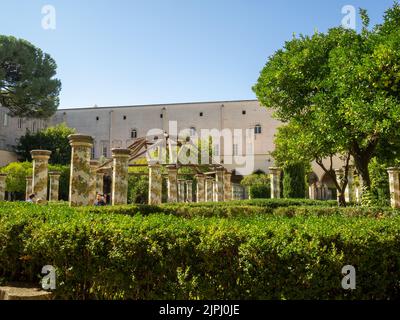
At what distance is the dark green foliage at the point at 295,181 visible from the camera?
30.2 meters

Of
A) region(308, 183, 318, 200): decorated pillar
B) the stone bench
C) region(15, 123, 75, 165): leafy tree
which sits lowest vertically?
the stone bench

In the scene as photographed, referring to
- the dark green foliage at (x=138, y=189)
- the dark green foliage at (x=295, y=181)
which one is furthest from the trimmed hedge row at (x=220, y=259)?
the dark green foliage at (x=138, y=189)

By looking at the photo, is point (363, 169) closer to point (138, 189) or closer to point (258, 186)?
point (138, 189)

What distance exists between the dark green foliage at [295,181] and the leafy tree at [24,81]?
21116mm

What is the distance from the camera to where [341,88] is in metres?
14.3

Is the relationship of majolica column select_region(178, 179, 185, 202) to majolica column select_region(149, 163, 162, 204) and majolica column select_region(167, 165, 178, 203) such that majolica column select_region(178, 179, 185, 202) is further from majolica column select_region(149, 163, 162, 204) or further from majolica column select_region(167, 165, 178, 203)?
majolica column select_region(149, 163, 162, 204)

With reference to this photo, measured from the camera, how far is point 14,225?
547cm

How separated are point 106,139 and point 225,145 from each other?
14117 mm

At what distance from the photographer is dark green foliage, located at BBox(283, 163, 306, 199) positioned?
1190 inches


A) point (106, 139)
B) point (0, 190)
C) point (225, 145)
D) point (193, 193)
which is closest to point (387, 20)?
point (0, 190)

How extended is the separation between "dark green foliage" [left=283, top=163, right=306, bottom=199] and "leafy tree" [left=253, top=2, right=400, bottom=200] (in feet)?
37.5

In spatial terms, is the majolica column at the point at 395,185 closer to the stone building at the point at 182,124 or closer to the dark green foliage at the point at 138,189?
the dark green foliage at the point at 138,189

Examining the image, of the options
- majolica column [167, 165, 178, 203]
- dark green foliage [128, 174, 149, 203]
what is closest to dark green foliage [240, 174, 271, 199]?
dark green foliage [128, 174, 149, 203]
